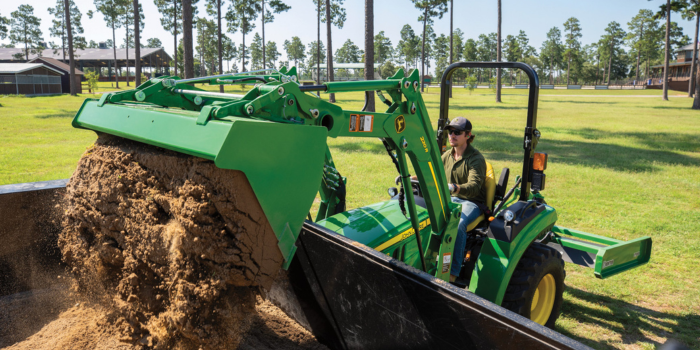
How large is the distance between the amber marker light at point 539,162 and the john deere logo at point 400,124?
4.77 feet

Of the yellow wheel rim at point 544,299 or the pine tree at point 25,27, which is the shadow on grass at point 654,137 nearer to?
the yellow wheel rim at point 544,299

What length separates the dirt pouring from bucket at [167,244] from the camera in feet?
7.04

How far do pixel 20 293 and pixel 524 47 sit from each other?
11341 cm

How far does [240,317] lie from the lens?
7.60 ft

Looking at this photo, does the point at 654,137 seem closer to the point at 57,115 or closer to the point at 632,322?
the point at 632,322

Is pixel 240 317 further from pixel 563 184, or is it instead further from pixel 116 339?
pixel 563 184

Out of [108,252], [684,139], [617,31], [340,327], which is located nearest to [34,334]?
[108,252]

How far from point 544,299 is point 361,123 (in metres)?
2.43

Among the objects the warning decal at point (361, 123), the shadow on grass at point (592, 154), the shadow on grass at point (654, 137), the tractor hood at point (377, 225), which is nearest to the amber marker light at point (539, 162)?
the tractor hood at point (377, 225)

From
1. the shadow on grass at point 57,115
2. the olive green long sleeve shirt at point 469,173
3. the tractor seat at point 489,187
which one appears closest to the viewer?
the olive green long sleeve shirt at point 469,173

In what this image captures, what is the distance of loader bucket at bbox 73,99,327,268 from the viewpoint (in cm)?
199

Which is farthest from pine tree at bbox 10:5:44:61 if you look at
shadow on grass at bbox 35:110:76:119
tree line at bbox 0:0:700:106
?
shadow on grass at bbox 35:110:76:119

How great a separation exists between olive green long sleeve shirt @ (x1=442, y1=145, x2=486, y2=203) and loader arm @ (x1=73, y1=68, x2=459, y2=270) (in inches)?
33.9

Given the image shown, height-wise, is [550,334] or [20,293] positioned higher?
[550,334]
